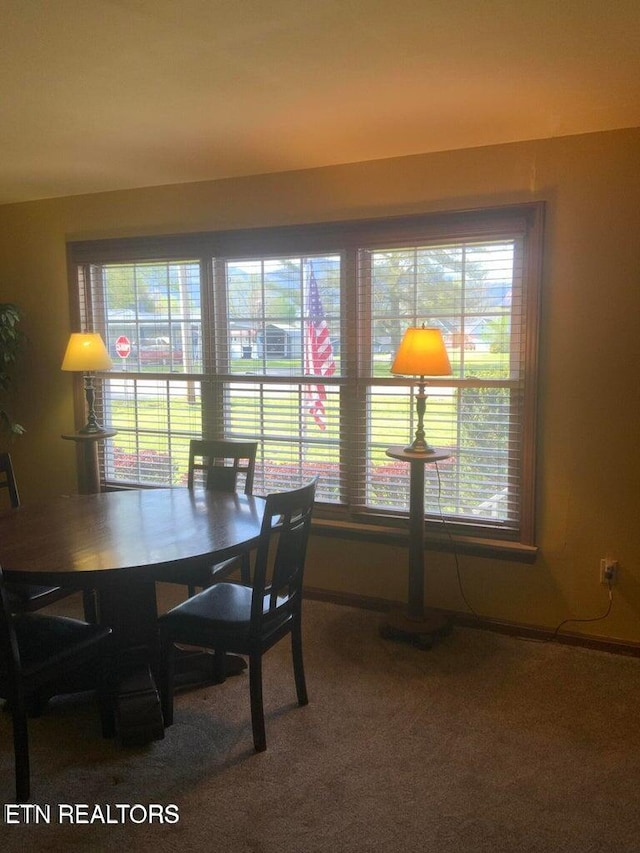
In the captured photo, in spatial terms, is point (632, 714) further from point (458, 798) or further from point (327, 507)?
point (327, 507)

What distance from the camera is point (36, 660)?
2104mm

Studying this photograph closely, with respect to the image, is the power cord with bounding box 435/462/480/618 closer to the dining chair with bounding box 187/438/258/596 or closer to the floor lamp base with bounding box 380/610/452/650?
the floor lamp base with bounding box 380/610/452/650

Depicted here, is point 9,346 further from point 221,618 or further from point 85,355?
point 221,618

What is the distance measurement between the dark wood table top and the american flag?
2.63 ft

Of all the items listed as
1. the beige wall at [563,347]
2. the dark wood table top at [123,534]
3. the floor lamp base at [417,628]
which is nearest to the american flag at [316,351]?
the beige wall at [563,347]

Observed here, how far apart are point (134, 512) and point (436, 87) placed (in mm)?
2092

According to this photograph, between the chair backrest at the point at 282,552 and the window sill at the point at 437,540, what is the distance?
999mm

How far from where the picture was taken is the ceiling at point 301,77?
1801 mm

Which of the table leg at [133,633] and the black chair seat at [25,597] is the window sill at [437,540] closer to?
the table leg at [133,633]

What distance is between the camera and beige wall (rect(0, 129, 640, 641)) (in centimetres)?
284

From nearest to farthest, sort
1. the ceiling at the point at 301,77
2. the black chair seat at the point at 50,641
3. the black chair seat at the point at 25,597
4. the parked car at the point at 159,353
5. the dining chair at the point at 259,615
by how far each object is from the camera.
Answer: the ceiling at the point at 301,77 < the black chair seat at the point at 50,641 < the dining chair at the point at 259,615 < the black chair seat at the point at 25,597 < the parked car at the point at 159,353

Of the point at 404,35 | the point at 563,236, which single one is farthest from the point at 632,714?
the point at 404,35

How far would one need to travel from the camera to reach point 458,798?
2039 millimetres

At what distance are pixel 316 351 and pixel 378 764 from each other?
82.8 inches
